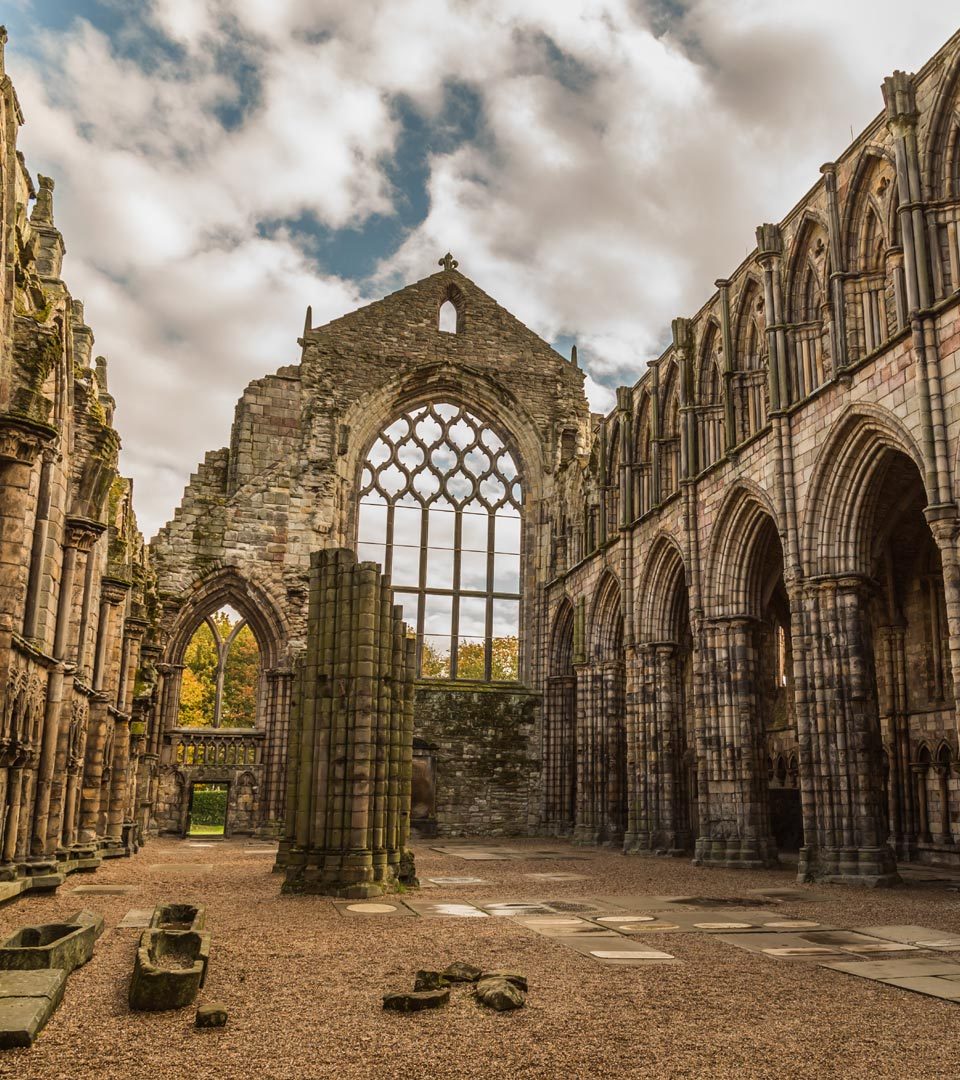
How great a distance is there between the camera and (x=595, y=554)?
82.0ft

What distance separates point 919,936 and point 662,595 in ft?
43.0

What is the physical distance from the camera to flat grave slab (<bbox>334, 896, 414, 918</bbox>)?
31.3ft

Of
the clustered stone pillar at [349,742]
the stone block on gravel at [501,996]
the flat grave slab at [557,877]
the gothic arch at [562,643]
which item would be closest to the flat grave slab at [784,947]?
the stone block on gravel at [501,996]

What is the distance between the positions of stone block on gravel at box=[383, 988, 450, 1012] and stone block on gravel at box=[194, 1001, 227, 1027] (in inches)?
36.1

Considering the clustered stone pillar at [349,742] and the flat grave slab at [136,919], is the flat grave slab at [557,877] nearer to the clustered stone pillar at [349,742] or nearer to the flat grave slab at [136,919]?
the clustered stone pillar at [349,742]

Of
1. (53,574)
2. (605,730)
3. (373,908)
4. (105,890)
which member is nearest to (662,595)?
(605,730)

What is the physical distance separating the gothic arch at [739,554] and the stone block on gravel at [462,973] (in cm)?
1277

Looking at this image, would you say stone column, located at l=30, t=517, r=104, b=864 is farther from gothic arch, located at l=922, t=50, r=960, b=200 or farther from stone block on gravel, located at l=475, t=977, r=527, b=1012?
gothic arch, located at l=922, t=50, r=960, b=200

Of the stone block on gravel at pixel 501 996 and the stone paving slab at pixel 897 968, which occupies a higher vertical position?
the stone block on gravel at pixel 501 996

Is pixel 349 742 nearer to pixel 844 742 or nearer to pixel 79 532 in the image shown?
pixel 79 532

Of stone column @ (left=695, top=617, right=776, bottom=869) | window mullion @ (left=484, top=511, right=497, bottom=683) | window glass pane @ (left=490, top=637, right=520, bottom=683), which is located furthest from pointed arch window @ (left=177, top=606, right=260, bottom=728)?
stone column @ (left=695, top=617, right=776, bottom=869)

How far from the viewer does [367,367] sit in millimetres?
29047

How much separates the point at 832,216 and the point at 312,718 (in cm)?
1088

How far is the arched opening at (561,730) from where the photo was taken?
26688mm
